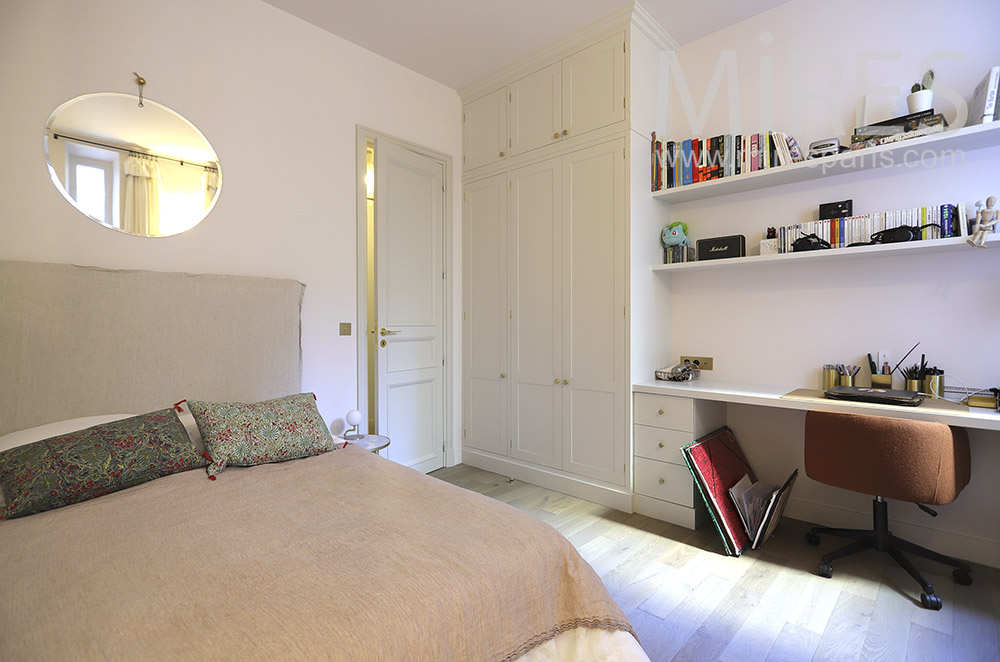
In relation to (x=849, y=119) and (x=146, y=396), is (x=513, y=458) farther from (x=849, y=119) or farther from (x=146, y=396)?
(x=849, y=119)

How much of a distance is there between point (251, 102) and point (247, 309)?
46.5 inches

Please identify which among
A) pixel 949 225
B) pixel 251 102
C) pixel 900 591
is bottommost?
pixel 900 591

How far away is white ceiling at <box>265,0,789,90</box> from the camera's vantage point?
2725 mm

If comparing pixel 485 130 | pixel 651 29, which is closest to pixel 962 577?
pixel 651 29

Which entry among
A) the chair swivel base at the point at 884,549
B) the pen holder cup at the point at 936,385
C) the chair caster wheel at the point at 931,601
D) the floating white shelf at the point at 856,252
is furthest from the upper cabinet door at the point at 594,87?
the chair caster wheel at the point at 931,601

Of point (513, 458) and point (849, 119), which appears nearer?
point (849, 119)

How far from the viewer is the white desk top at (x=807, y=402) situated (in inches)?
74.0

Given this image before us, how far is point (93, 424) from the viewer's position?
1.91m

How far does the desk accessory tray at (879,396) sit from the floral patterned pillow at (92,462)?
2.89 metres

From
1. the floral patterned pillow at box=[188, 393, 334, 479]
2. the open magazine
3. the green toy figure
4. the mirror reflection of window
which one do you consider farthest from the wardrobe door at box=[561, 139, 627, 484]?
the mirror reflection of window

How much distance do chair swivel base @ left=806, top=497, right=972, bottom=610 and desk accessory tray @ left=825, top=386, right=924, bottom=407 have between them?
1.54 ft

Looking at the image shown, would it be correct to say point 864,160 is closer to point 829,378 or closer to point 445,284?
point 829,378

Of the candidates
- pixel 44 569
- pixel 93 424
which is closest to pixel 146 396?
pixel 93 424

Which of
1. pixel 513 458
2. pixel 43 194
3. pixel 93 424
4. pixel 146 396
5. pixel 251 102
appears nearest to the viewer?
pixel 93 424
